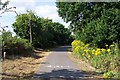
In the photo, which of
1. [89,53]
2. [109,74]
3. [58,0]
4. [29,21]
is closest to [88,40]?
[89,53]

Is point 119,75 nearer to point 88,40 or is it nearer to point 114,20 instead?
point 114,20

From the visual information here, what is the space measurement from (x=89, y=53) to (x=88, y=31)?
11.9ft

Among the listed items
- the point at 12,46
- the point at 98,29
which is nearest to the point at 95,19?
the point at 98,29

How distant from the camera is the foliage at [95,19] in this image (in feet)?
64.2

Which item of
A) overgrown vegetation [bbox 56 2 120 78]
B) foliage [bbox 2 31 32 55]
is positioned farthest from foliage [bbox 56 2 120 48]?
foliage [bbox 2 31 32 55]

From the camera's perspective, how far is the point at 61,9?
25.9 m

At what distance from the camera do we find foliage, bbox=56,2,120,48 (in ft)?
64.2

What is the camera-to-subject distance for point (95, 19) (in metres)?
22.1

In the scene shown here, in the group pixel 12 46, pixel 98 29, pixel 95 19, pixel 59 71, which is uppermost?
pixel 95 19

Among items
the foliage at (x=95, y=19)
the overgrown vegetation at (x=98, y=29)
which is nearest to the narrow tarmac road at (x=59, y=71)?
the overgrown vegetation at (x=98, y=29)

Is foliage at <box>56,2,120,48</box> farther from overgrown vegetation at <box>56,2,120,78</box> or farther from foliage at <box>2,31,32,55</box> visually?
foliage at <box>2,31,32,55</box>

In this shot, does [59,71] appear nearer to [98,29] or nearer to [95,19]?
[98,29]

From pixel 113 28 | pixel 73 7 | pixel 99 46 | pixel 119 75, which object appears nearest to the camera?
pixel 119 75

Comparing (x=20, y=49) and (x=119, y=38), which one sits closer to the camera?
(x=119, y=38)
